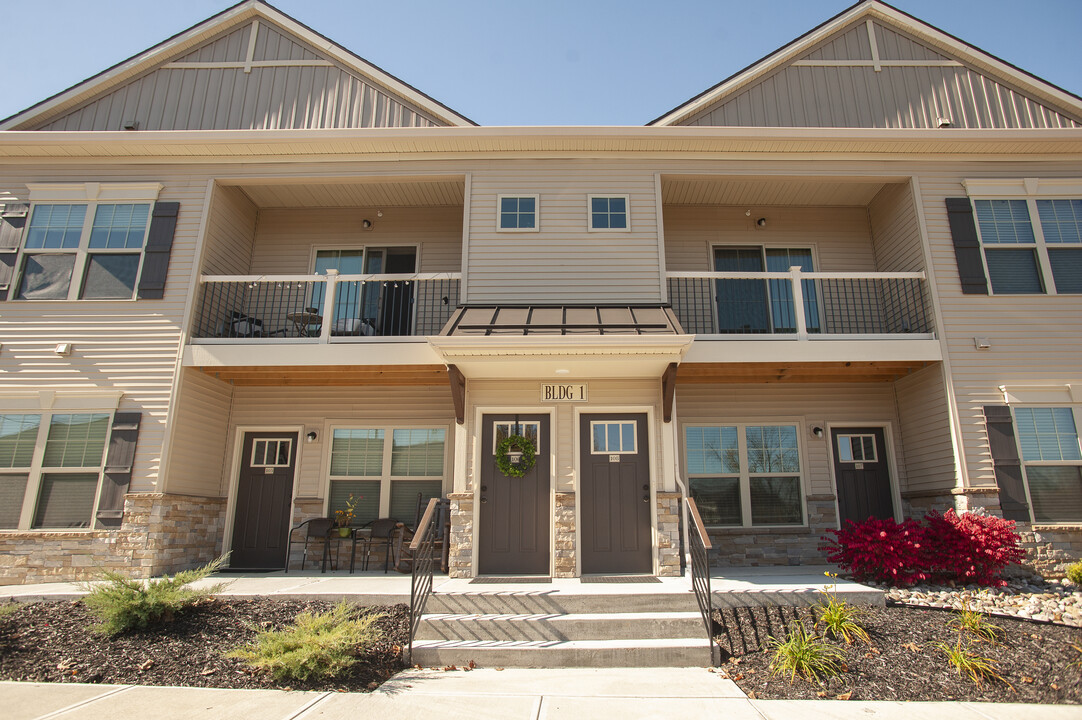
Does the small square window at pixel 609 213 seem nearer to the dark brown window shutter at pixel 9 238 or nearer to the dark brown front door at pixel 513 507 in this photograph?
the dark brown front door at pixel 513 507

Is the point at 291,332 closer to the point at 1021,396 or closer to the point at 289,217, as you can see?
the point at 289,217

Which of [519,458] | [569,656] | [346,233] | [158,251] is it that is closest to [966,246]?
[519,458]

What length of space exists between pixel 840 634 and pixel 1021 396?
5.28 metres

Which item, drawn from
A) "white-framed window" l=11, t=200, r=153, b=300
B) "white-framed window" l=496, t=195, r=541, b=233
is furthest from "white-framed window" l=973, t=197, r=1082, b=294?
"white-framed window" l=11, t=200, r=153, b=300

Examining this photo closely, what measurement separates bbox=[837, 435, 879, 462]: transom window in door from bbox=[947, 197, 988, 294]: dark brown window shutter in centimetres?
265

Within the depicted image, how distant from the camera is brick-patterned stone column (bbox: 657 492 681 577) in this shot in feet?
25.9

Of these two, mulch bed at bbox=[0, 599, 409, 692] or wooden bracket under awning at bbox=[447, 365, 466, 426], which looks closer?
mulch bed at bbox=[0, 599, 409, 692]

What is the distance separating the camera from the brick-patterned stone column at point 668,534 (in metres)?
7.88

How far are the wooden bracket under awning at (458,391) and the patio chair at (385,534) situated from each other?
2.02m

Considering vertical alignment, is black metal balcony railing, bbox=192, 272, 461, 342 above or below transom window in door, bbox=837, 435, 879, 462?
above

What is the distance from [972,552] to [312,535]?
28.7 ft

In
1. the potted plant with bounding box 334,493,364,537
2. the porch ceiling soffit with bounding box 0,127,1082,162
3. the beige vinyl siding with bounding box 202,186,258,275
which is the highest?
the porch ceiling soffit with bounding box 0,127,1082,162

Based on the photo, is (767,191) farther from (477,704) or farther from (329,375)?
(477,704)

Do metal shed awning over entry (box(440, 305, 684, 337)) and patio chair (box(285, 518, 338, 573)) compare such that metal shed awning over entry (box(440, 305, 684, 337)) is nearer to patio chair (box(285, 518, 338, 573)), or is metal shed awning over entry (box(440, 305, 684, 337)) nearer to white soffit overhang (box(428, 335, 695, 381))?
white soffit overhang (box(428, 335, 695, 381))
